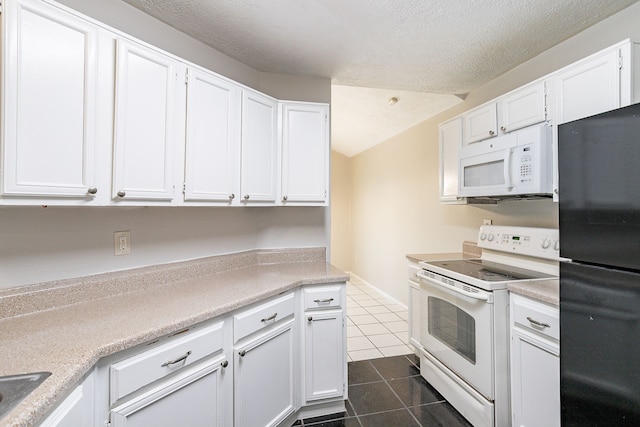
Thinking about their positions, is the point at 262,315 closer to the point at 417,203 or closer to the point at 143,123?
the point at 143,123

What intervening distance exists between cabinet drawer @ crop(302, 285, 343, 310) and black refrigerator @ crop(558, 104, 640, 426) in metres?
1.16

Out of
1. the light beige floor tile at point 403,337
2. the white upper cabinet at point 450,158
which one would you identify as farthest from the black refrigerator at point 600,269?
the light beige floor tile at point 403,337

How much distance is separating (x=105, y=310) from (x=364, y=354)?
Answer: 222cm

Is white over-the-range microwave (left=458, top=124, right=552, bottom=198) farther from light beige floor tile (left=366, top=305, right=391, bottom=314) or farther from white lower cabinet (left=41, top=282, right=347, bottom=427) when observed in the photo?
light beige floor tile (left=366, top=305, right=391, bottom=314)

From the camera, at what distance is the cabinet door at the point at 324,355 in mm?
1888

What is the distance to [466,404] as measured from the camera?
1.88m

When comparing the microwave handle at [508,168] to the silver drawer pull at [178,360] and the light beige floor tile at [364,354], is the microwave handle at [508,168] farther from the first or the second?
the silver drawer pull at [178,360]

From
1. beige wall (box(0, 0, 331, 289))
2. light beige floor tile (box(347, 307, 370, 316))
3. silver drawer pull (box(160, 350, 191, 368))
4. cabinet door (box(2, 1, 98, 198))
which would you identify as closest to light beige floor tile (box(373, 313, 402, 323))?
light beige floor tile (box(347, 307, 370, 316))

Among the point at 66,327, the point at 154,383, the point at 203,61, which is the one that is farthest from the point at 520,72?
the point at 66,327

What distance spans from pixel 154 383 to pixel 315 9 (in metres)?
2.01

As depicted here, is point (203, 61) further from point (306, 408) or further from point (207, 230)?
point (306, 408)

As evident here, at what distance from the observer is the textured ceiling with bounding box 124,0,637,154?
1.65m

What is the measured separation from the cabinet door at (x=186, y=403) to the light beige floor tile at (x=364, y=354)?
1.56 m

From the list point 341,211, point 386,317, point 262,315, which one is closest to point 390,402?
point 262,315
